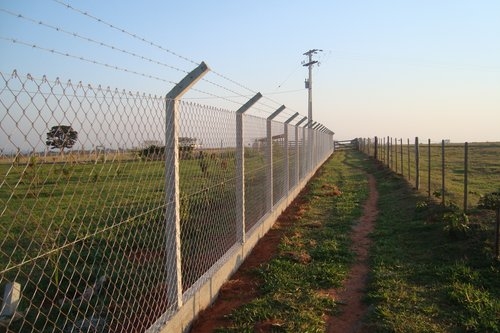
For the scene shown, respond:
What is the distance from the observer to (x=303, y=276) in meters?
6.09

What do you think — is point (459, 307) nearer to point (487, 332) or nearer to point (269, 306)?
point (487, 332)

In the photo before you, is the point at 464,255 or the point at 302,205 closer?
the point at 464,255

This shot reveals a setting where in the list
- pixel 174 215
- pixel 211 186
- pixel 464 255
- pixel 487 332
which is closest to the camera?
pixel 174 215

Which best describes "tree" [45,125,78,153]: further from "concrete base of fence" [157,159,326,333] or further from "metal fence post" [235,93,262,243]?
"metal fence post" [235,93,262,243]

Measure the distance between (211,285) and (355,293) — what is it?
165cm

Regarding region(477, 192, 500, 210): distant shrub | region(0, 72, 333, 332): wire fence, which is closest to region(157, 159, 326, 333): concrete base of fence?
region(0, 72, 333, 332): wire fence

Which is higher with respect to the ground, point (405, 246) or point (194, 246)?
point (194, 246)

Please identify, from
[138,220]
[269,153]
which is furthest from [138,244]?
[269,153]

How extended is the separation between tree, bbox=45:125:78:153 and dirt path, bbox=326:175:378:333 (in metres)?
3.04

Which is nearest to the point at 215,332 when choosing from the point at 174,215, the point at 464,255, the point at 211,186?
the point at 174,215

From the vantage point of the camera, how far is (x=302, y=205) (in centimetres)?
1180

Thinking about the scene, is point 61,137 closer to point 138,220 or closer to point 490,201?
point 138,220

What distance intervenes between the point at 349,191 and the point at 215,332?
11.1 m

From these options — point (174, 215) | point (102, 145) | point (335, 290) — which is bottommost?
point (335, 290)
